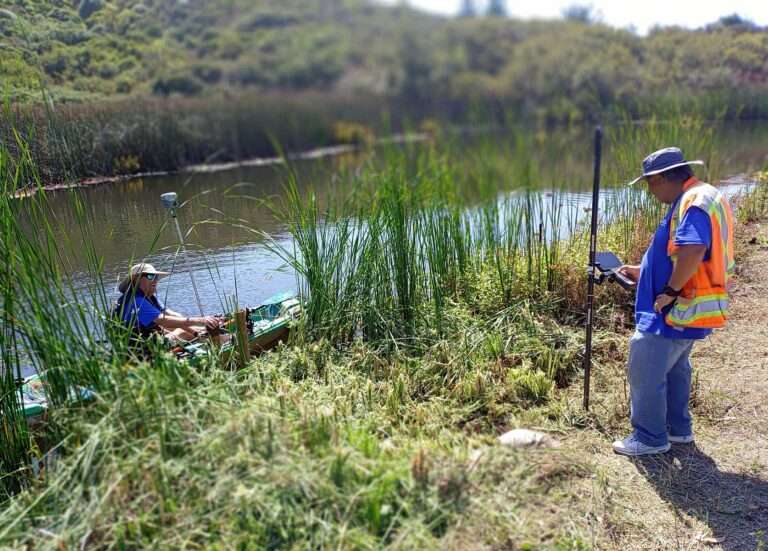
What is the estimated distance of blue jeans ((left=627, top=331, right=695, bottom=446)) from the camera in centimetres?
312

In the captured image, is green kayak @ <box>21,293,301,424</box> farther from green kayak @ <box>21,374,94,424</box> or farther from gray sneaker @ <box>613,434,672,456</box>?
gray sneaker @ <box>613,434,672,456</box>

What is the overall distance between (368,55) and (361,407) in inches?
635

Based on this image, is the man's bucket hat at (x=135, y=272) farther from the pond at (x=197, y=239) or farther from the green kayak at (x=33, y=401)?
the green kayak at (x=33, y=401)

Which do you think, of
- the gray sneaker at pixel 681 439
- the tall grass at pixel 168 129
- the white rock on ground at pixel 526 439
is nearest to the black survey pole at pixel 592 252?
the gray sneaker at pixel 681 439

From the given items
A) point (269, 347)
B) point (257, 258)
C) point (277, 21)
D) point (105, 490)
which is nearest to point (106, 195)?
point (257, 258)

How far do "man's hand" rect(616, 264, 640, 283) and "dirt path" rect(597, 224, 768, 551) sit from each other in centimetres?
79

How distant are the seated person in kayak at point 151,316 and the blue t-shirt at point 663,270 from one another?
8.71 feet

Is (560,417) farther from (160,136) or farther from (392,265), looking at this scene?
(160,136)

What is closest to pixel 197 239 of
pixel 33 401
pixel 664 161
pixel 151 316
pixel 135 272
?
pixel 151 316

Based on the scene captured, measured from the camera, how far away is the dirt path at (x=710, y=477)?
110 inches

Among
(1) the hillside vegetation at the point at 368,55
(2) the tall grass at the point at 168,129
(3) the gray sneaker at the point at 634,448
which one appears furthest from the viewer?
(1) the hillside vegetation at the point at 368,55

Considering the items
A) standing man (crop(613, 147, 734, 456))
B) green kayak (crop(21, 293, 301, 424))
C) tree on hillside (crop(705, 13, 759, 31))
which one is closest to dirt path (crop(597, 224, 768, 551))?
standing man (crop(613, 147, 734, 456))

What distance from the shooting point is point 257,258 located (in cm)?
597

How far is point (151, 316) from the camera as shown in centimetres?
439
